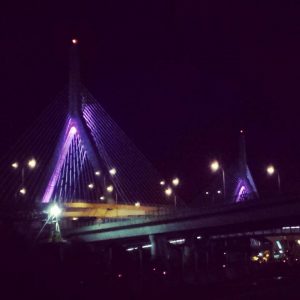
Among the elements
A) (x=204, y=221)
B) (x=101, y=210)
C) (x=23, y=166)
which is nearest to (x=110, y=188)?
(x=101, y=210)

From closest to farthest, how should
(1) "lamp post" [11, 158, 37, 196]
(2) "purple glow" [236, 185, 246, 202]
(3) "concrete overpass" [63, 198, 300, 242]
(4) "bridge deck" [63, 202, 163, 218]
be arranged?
(3) "concrete overpass" [63, 198, 300, 242] < (1) "lamp post" [11, 158, 37, 196] < (4) "bridge deck" [63, 202, 163, 218] < (2) "purple glow" [236, 185, 246, 202]

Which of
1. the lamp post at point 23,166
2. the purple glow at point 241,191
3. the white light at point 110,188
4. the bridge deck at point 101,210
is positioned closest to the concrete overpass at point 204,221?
the bridge deck at point 101,210

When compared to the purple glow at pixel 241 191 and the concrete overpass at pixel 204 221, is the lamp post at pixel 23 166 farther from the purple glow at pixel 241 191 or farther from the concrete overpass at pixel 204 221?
the purple glow at pixel 241 191

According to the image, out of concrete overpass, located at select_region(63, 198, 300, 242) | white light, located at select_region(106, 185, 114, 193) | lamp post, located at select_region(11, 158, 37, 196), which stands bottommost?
concrete overpass, located at select_region(63, 198, 300, 242)

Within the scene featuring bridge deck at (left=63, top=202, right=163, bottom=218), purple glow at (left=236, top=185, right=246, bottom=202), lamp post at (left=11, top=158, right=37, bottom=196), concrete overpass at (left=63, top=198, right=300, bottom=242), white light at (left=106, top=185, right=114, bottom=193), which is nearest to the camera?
concrete overpass at (left=63, top=198, right=300, bottom=242)

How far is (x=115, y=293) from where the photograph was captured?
3438 cm

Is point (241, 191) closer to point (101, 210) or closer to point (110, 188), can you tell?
point (101, 210)

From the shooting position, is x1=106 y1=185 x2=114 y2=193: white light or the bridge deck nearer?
x1=106 y1=185 x2=114 y2=193: white light

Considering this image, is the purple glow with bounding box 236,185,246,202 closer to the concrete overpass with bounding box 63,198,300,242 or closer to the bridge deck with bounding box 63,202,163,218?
the bridge deck with bounding box 63,202,163,218

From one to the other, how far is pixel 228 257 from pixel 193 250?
13089 millimetres

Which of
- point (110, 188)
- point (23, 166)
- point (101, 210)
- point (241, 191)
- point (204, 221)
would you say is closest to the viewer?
point (204, 221)

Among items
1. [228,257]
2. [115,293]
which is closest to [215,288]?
[115,293]

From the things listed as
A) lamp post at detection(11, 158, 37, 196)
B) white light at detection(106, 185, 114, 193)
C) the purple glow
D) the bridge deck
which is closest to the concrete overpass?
the bridge deck

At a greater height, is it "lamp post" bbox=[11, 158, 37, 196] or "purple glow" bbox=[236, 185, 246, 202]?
"purple glow" bbox=[236, 185, 246, 202]
